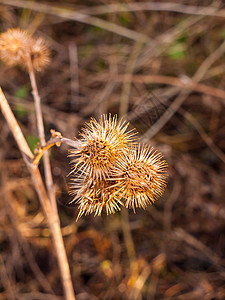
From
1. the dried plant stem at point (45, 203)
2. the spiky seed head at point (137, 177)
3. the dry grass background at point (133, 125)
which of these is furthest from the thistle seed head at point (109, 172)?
the dry grass background at point (133, 125)

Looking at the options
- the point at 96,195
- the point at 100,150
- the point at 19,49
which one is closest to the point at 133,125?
the point at 19,49

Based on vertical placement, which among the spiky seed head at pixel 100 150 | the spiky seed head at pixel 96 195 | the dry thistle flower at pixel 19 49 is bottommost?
the spiky seed head at pixel 96 195

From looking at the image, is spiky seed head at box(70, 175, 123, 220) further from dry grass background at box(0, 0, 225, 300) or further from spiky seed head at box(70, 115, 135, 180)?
dry grass background at box(0, 0, 225, 300)

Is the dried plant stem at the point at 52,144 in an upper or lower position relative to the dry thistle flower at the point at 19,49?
lower

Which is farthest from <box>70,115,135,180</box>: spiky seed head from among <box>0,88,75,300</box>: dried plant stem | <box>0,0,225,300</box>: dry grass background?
<box>0,0,225,300</box>: dry grass background

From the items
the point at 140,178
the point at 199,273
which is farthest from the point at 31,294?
the point at 140,178

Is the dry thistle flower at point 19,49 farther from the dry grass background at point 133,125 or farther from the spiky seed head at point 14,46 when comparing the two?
the dry grass background at point 133,125

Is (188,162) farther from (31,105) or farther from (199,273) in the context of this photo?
(31,105)
